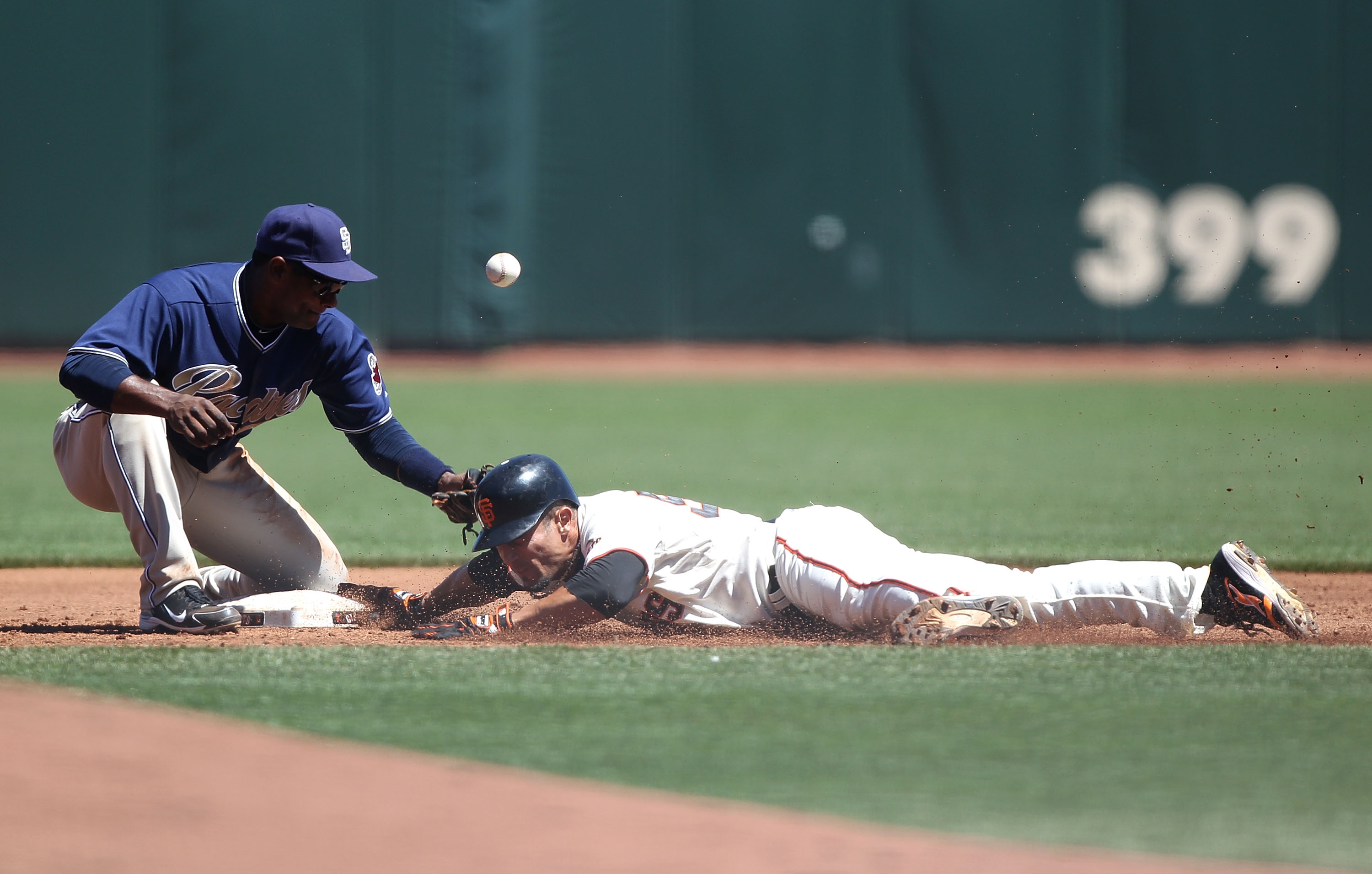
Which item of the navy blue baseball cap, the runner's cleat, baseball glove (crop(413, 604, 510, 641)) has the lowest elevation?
baseball glove (crop(413, 604, 510, 641))

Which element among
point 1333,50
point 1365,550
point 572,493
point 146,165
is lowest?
point 1365,550

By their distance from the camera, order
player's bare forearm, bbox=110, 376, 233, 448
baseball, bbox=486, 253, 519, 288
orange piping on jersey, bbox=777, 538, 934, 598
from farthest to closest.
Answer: baseball, bbox=486, 253, 519, 288
orange piping on jersey, bbox=777, 538, 934, 598
player's bare forearm, bbox=110, 376, 233, 448

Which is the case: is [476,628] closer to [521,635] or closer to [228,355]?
[521,635]

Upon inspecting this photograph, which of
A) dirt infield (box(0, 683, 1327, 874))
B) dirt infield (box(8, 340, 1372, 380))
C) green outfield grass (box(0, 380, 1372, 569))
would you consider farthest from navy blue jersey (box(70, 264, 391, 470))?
dirt infield (box(8, 340, 1372, 380))

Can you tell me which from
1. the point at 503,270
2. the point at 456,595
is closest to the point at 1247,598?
the point at 456,595

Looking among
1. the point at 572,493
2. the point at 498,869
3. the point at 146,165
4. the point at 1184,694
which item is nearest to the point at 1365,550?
the point at 1184,694

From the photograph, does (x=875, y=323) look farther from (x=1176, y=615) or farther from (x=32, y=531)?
(x=1176, y=615)

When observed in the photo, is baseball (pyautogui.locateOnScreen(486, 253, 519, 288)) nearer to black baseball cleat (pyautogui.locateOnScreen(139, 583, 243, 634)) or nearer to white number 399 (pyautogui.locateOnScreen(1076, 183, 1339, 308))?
black baseball cleat (pyautogui.locateOnScreen(139, 583, 243, 634))

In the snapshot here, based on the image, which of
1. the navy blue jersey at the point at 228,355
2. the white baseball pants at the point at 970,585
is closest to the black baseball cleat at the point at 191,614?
the navy blue jersey at the point at 228,355
